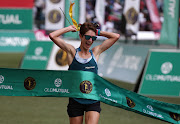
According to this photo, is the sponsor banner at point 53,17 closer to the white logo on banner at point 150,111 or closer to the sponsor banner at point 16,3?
A: the sponsor banner at point 16,3

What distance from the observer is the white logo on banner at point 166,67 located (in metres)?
11.8

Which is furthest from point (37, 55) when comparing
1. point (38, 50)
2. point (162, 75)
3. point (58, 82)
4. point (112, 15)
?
point (112, 15)

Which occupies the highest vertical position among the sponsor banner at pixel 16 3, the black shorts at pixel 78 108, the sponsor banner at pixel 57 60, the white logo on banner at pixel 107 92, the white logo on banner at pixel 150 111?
the sponsor banner at pixel 16 3

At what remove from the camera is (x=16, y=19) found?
27.2 m

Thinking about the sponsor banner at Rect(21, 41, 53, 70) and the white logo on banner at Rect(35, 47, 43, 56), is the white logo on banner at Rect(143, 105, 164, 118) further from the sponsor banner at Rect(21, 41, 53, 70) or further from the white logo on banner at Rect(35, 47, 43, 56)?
the white logo on banner at Rect(35, 47, 43, 56)

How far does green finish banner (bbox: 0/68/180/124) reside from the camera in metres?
5.99

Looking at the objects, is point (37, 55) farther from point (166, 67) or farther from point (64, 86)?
point (64, 86)

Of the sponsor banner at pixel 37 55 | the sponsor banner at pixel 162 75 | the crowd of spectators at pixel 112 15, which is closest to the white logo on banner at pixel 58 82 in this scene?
the sponsor banner at pixel 162 75

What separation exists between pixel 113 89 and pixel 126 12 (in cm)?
1609

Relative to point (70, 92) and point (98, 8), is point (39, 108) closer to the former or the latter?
point (70, 92)

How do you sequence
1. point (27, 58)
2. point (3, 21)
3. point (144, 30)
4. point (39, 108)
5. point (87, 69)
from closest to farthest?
point (87, 69)
point (39, 108)
point (27, 58)
point (3, 21)
point (144, 30)

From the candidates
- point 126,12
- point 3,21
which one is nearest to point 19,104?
point 126,12

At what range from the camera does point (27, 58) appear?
16.7 m

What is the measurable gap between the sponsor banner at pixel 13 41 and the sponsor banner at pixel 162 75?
49.8 feet
